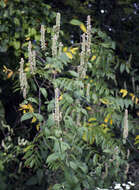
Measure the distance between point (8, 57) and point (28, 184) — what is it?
5.32ft

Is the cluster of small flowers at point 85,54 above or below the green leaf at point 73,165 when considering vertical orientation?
above

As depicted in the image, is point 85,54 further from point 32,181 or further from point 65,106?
point 32,181

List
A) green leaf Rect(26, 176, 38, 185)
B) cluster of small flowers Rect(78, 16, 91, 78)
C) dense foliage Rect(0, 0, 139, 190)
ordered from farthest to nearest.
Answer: green leaf Rect(26, 176, 38, 185) < dense foliage Rect(0, 0, 139, 190) < cluster of small flowers Rect(78, 16, 91, 78)

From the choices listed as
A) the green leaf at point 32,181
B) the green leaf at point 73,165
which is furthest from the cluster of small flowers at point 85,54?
the green leaf at point 32,181

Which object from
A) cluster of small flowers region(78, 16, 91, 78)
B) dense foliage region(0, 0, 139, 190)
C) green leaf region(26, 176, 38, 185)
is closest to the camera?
cluster of small flowers region(78, 16, 91, 78)

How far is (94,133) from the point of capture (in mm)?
2461

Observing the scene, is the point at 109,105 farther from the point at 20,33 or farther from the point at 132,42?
the point at 132,42

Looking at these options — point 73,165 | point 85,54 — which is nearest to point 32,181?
point 73,165

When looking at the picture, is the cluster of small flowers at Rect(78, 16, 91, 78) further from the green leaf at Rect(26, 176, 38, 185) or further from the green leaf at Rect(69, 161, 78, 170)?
the green leaf at Rect(26, 176, 38, 185)

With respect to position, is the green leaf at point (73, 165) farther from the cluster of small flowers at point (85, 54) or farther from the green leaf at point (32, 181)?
the green leaf at point (32, 181)

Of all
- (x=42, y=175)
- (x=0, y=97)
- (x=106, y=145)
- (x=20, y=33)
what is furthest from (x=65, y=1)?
(x=42, y=175)

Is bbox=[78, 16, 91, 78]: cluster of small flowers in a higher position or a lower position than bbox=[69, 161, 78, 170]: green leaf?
higher

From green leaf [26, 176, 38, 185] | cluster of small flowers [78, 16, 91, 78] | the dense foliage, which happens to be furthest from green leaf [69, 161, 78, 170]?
green leaf [26, 176, 38, 185]

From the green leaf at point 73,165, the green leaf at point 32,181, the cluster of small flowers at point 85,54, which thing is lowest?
the green leaf at point 32,181
